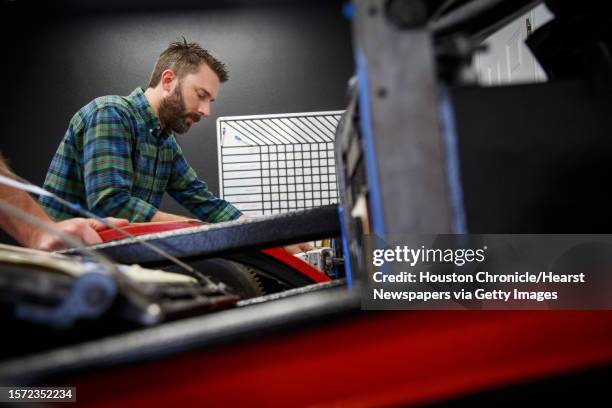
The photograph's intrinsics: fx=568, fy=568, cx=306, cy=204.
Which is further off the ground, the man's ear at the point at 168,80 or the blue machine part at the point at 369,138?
the man's ear at the point at 168,80

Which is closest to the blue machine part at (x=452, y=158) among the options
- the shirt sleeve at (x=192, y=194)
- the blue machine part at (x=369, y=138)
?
the blue machine part at (x=369, y=138)

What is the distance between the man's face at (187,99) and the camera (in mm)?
1977

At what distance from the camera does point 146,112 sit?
6.23ft

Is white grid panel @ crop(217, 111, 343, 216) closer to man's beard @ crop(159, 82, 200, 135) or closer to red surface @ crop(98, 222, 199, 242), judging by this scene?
man's beard @ crop(159, 82, 200, 135)

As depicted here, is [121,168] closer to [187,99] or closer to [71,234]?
[187,99]

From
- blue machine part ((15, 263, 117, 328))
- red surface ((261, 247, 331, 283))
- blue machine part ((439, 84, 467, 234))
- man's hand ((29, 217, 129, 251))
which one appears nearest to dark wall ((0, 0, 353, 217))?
red surface ((261, 247, 331, 283))

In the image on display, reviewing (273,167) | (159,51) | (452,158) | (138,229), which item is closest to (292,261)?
(138,229)

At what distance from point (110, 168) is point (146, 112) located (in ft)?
1.23

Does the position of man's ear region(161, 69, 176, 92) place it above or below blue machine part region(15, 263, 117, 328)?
above

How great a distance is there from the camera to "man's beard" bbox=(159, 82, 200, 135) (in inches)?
77.4

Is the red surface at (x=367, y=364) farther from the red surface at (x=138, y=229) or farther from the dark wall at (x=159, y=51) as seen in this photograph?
the dark wall at (x=159, y=51)

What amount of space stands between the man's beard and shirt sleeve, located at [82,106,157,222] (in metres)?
0.23

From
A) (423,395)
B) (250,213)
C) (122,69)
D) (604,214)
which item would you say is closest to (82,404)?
(423,395)

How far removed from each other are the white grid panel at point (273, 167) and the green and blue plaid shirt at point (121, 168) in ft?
1.71
